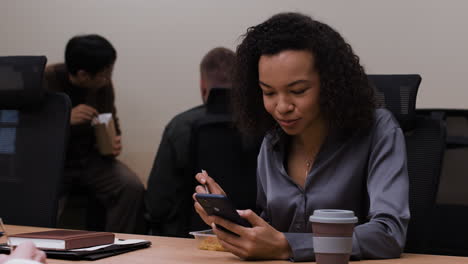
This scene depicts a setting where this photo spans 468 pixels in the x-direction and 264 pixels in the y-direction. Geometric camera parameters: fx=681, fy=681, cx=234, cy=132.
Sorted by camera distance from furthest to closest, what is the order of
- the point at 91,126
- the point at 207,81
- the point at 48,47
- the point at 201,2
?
the point at 48,47
the point at 201,2
the point at 91,126
the point at 207,81

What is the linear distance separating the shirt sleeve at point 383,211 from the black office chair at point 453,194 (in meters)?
0.88

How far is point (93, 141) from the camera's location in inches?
147

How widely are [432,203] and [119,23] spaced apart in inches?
106

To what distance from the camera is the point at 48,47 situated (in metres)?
4.24

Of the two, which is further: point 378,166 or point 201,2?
point 201,2

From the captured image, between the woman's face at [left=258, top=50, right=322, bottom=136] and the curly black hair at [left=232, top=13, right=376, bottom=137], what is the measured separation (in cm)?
2

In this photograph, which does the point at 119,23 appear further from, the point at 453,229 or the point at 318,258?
the point at 318,258

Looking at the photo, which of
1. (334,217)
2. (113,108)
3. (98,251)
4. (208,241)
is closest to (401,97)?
(208,241)

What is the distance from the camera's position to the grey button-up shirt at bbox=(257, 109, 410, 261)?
156 centimetres

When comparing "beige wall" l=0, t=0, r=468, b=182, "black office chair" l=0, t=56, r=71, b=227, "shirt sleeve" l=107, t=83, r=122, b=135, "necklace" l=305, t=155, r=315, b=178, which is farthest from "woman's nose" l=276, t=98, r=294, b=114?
"shirt sleeve" l=107, t=83, r=122, b=135

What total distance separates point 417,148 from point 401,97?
0.15 m

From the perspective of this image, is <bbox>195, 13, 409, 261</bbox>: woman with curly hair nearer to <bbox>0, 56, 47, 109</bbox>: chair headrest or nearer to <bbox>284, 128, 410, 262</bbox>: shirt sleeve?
<bbox>284, 128, 410, 262</bbox>: shirt sleeve

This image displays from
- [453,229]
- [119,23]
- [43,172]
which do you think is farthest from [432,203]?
[119,23]

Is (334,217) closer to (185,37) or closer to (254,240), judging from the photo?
(254,240)
